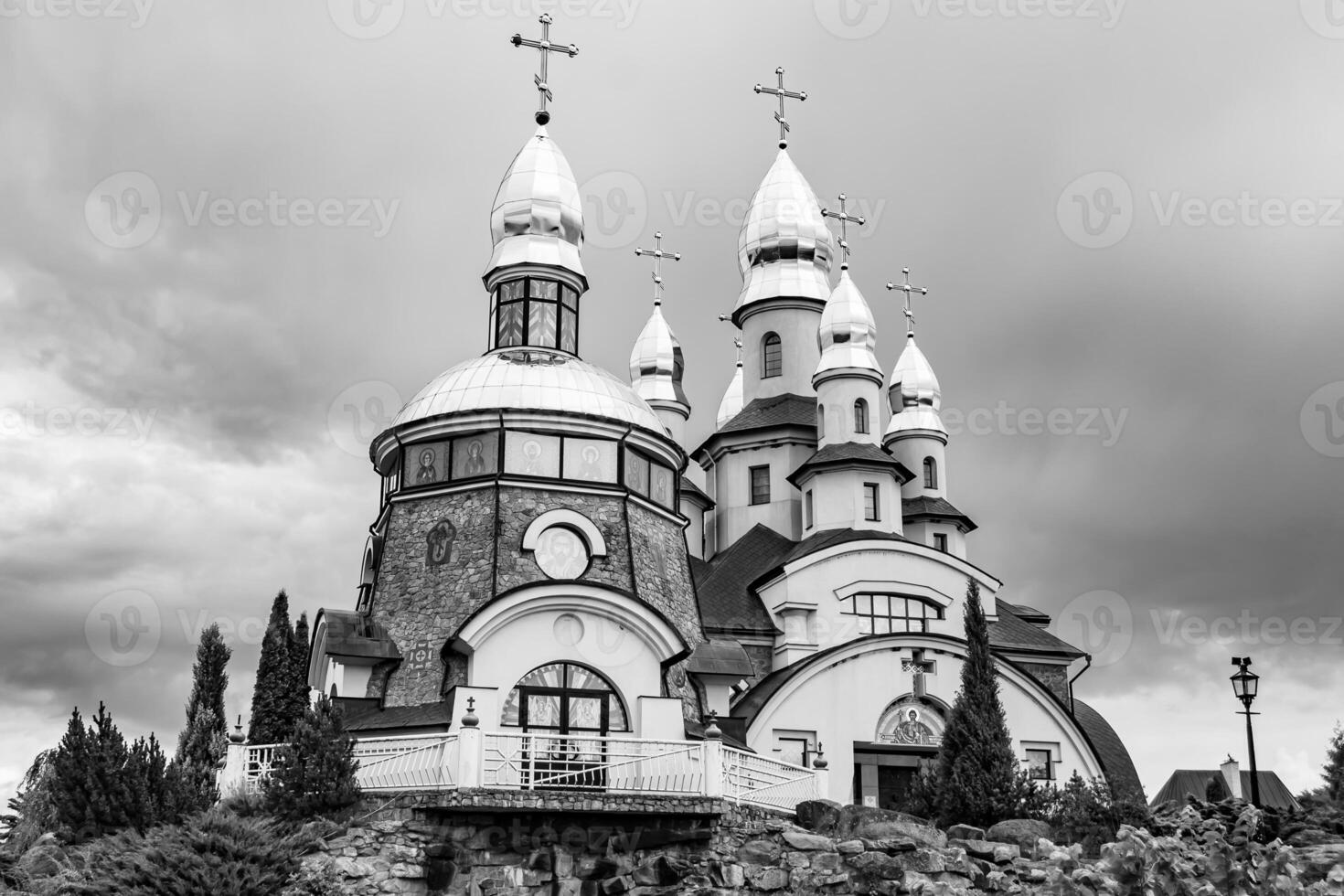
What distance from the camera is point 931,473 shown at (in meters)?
41.7

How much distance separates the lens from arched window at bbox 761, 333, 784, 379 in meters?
41.6

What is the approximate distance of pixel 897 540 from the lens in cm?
3475

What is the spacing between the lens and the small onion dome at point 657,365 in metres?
45.7

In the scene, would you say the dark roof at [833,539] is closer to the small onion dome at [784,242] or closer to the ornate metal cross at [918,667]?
the ornate metal cross at [918,667]

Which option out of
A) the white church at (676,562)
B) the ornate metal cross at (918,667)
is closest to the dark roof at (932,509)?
the white church at (676,562)

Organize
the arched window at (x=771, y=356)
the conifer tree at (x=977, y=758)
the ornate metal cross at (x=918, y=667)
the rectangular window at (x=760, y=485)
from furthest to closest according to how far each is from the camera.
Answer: the arched window at (x=771, y=356), the rectangular window at (x=760, y=485), the ornate metal cross at (x=918, y=667), the conifer tree at (x=977, y=758)

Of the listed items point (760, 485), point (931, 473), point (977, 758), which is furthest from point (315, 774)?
point (931, 473)

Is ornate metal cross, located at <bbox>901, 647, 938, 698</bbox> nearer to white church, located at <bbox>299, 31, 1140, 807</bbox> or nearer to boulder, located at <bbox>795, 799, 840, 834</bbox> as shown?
white church, located at <bbox>299, 31, 1140, 807</bbox>

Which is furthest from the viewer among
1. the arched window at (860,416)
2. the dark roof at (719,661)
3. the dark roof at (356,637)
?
the arched window at (860,416)

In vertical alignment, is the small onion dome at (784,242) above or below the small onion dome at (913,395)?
above

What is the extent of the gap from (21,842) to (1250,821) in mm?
20795

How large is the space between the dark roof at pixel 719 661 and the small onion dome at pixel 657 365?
62.3 feet

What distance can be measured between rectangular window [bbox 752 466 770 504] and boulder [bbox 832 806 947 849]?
17.7 m

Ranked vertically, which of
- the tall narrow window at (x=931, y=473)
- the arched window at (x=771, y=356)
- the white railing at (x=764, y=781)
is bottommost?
the white railing at (x=764, y=781)
